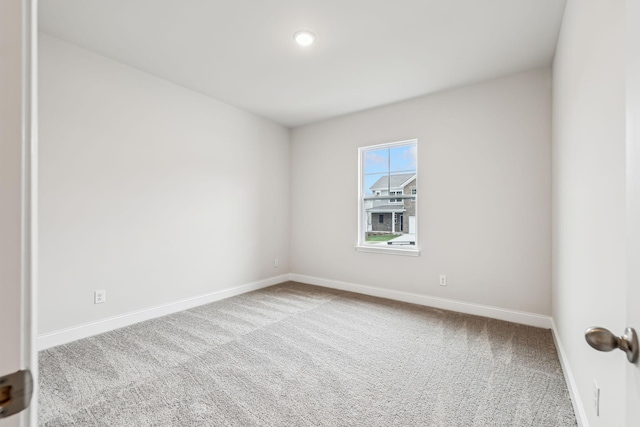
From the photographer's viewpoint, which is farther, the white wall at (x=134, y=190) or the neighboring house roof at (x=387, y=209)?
the neighboring house roof at (x=387, y=209)

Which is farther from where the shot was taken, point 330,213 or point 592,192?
point 330,213

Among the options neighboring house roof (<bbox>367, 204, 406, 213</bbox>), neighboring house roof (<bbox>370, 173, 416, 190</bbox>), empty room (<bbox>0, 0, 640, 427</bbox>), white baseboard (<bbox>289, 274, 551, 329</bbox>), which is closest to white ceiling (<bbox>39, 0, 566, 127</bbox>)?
empty room (<bbox>0, 0, 640, 427</bbox>)

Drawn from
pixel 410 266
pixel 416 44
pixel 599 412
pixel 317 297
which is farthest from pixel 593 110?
pixel 317 297

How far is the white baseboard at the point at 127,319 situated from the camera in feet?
8.22

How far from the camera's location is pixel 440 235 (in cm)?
356

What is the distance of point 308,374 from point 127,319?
207 centimetres

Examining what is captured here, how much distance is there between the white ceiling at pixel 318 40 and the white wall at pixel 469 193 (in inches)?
13.5

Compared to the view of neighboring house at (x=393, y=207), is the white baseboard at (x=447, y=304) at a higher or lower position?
lower

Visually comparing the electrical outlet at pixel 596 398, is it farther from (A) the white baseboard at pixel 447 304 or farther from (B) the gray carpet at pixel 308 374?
(A) the white baseboard at pixel 447 304

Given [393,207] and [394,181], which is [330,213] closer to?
[393,207]

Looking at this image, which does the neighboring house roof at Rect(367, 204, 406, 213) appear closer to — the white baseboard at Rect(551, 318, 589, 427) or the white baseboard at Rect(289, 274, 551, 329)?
the white baseboard at Rect(289, 274, 551, 329)

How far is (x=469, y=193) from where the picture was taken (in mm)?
3359

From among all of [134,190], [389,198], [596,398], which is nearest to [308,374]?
[596,398]
